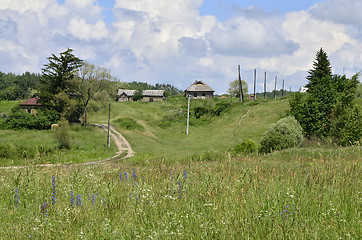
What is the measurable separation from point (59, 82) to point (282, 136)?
38.0 metres

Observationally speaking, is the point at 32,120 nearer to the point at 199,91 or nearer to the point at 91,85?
the point at 91,85

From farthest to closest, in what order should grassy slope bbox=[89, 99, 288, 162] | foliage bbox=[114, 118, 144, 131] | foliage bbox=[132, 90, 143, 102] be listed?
foliage bbox=[132, 90, 143, 102]
foliage bbox=[114, 118, 144, 131]
grassy slope bbox=[89, 99, 288, 162]

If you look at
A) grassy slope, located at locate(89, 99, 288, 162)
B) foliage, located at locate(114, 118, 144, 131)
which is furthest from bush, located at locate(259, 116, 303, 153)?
foliage, located at locate(114, 118, 144, 131)

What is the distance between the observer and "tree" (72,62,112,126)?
2077 inches

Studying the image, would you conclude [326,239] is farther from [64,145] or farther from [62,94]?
[62,94]

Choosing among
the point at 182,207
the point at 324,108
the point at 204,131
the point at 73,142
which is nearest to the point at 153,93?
the point at 204,131

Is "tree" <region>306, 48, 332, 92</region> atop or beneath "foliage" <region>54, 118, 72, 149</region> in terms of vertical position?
atop

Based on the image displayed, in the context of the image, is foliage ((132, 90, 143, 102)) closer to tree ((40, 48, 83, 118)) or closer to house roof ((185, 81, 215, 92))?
house roof ((185, 81, 215, 92))

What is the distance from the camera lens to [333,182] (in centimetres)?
536

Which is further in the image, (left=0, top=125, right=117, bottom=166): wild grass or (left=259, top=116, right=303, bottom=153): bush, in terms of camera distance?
(left=0, top=125, right=117, bottom=166): wild grass

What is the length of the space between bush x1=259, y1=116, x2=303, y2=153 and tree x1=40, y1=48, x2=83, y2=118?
3354cm

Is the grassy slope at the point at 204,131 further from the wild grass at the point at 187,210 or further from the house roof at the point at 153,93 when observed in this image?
the wild grass at the point at 187,210

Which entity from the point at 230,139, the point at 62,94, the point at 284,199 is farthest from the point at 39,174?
the point at 62,94

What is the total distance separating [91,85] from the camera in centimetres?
5244
